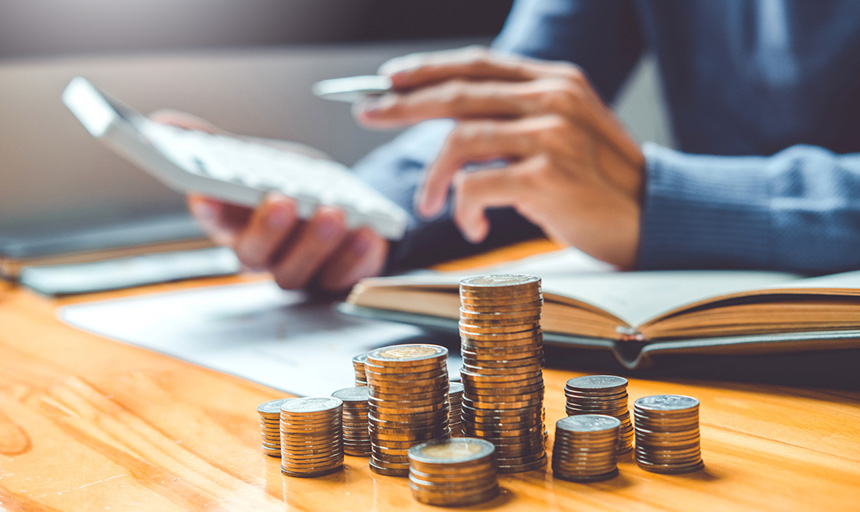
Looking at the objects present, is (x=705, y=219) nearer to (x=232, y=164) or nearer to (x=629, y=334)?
(x=629, y=334)

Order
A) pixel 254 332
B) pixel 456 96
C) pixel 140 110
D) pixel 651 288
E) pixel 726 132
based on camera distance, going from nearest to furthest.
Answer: pixel 651 288 → pixel 254 332 → pixel 456 96 → pixel 726 132 → pixel 140 110

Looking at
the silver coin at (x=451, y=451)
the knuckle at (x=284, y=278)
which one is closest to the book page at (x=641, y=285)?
the silver coin at (x=451, y=451)

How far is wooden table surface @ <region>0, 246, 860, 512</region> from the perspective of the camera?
0.39 metres

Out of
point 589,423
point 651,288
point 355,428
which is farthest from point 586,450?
point 651,288

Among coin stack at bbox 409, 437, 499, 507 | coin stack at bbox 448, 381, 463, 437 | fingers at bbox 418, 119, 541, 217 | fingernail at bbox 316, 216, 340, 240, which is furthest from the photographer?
fingernail at bbox 316, 216, 340, 240

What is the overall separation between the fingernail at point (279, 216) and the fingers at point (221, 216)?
0.11 m

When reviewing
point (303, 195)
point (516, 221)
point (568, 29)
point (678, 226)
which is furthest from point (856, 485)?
point (568, 29)

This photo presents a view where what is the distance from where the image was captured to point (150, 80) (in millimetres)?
1631

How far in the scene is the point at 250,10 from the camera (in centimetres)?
173

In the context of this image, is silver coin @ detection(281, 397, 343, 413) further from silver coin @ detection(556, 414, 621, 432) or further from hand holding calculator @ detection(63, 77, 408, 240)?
hand holding calculator @ detection(63, 77, 408, 240)

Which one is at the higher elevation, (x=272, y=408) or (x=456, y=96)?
(x=456, y=96)

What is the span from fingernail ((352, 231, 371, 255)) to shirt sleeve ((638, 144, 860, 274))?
381 mm

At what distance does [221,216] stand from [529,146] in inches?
17.6

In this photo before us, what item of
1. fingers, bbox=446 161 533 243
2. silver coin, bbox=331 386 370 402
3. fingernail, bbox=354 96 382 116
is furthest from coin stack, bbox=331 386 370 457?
fingernail, bbox=354 96 382 116
